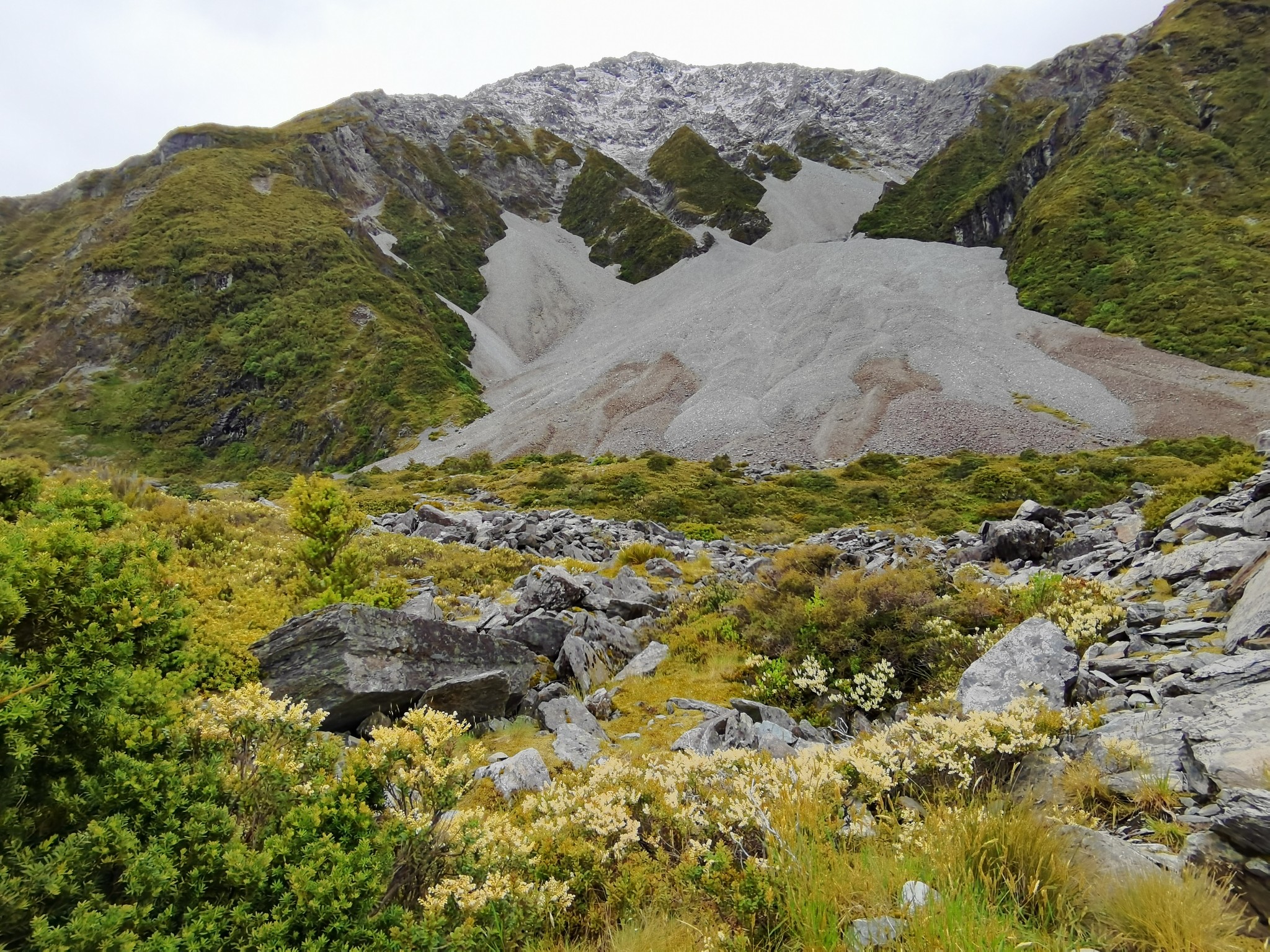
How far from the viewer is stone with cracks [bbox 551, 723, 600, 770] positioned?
6.63 m

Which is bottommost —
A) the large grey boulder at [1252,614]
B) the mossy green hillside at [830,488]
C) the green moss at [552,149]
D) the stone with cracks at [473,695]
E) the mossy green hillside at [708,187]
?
the mossy green hillside at [830,488]

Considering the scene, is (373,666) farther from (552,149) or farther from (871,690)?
(552,149)

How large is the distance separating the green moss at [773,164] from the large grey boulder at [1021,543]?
174m

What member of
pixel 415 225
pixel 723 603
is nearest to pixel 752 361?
pixel 723 603

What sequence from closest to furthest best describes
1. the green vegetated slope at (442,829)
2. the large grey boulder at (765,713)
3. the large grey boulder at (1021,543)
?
the green vegetated slope at (442,829)
the large grey boulder at (765,713)
the large grey boulder at (1021,543)

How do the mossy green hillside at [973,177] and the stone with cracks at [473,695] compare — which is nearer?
the stone with cracks at [473,695]

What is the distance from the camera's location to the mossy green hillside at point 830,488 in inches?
1254

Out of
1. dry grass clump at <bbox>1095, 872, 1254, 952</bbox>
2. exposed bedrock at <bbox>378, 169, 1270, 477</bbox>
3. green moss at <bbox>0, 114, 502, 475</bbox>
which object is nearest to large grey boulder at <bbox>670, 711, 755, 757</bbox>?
dry grass clump at <bbox>1095, 872, 1254, 952</bbox>

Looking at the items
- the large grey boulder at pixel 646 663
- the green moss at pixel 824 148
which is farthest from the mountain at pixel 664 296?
the large grey boulder at pixel 646 663

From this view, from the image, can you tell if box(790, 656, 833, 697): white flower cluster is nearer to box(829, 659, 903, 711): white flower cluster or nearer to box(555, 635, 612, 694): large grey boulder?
box(829, 659, 903, 711): white flower cluster

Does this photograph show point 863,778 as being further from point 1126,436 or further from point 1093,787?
point 1126,436

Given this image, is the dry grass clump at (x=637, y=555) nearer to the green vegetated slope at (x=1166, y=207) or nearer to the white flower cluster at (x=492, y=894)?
the white flower cluster at (x=492, y=894)

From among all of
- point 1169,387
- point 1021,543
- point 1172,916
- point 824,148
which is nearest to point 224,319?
point 1021,543

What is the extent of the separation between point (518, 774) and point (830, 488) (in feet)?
125
